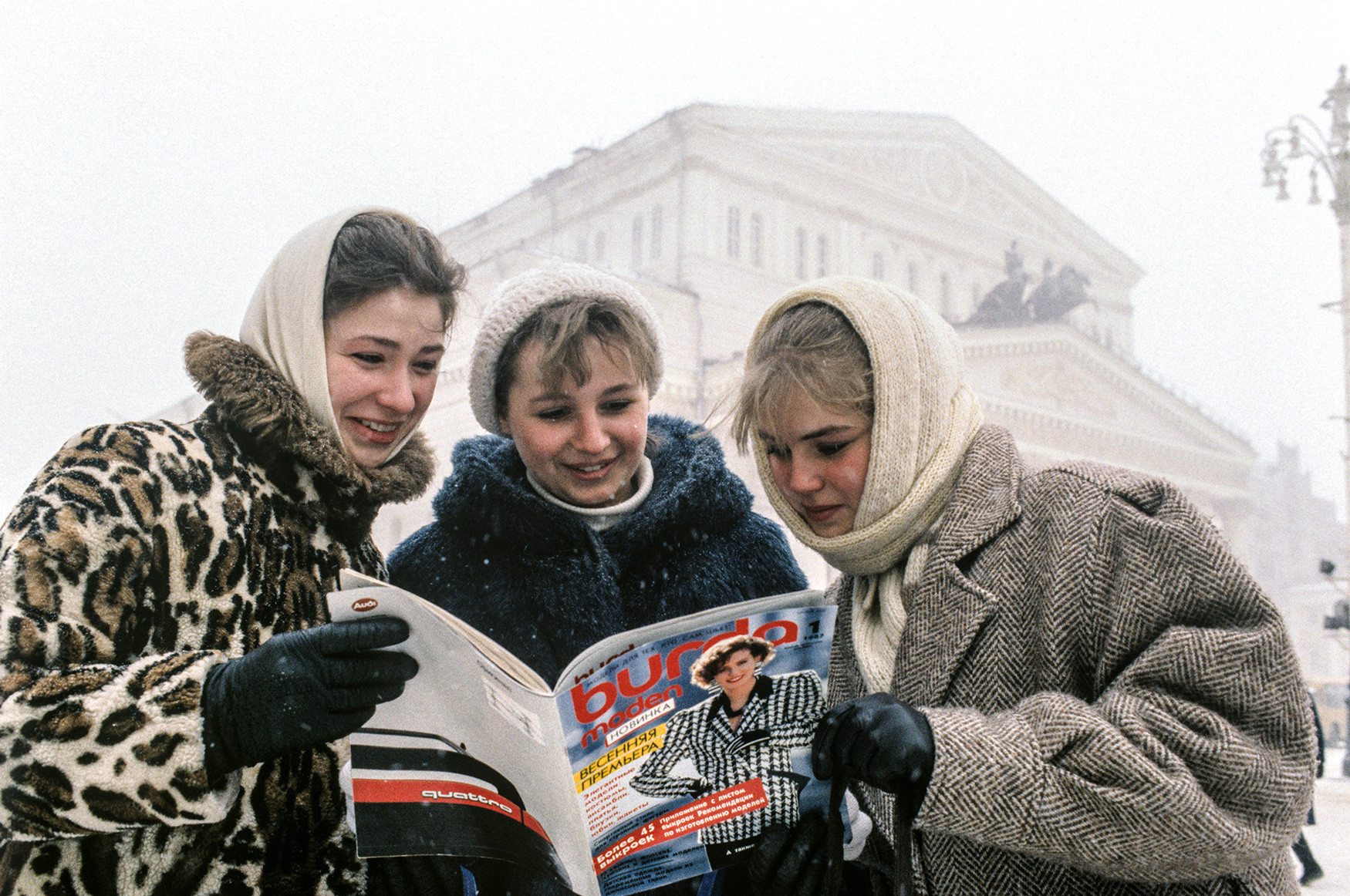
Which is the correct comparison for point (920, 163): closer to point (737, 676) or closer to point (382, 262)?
point (382, 262)

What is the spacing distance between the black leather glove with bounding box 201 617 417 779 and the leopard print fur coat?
0.03 m

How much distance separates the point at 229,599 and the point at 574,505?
2.23ft

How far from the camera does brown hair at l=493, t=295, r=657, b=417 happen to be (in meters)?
1.87

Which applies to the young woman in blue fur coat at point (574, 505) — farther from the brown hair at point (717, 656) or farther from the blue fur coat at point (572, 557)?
the brown hair at point (717, 656)

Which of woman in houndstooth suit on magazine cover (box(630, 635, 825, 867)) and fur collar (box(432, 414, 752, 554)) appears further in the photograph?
fur collar (box(432, 414, 752, 554))

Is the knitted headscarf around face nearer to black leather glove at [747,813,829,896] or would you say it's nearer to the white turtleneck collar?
the white turtleneck collar

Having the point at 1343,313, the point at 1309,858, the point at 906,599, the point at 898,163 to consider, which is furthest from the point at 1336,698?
the point at 906,599

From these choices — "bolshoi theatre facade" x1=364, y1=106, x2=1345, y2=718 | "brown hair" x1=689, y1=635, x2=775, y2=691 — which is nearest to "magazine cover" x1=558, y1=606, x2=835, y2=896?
"brown hair" x1=689, y1=635, x2=775, y2=691

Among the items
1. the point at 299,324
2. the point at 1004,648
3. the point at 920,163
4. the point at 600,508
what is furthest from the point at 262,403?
the point at 920,163

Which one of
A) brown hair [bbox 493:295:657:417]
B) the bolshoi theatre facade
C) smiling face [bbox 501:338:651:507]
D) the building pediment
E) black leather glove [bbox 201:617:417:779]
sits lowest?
black leather glove [bbox 201:617:417:779]

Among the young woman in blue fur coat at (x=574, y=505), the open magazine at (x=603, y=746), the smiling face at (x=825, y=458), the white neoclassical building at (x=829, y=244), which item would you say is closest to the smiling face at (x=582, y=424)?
the young woman in blue fur coat at (x=574, y=505)

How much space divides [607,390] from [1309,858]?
17.9 feet

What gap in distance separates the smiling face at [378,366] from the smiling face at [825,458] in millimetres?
670

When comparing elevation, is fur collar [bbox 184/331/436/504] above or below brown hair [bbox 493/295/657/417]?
below
